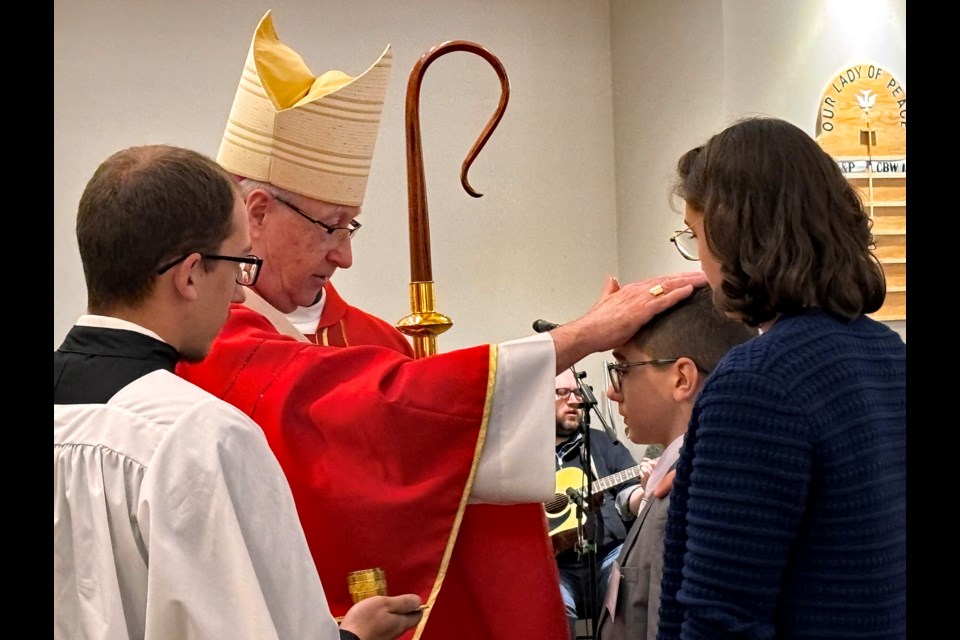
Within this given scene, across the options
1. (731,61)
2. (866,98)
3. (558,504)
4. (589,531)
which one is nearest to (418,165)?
(589,531)

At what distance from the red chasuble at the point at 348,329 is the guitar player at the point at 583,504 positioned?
107cm

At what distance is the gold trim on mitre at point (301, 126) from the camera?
267cm

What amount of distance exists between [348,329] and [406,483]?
0.72 meters

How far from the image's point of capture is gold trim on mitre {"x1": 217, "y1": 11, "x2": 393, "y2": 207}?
2668 millimetres

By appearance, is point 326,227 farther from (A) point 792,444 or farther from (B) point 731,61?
(B) point 731,61

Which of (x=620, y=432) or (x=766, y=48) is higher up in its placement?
(x=766, y=48)

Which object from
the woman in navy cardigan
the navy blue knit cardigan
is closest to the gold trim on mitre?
the woman in navy cardigan

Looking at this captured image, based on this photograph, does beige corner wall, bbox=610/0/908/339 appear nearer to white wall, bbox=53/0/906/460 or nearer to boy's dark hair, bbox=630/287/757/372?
white wall, bbox=53/0/906/460

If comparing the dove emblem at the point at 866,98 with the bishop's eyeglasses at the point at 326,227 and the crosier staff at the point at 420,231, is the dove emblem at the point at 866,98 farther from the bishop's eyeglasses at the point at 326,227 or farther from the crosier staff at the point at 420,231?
the bishop's eyeglasses at the point at 326,227

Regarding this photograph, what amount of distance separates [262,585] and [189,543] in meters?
0.12

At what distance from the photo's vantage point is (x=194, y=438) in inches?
54.1

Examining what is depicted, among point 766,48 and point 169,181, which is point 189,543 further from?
point 766,48
